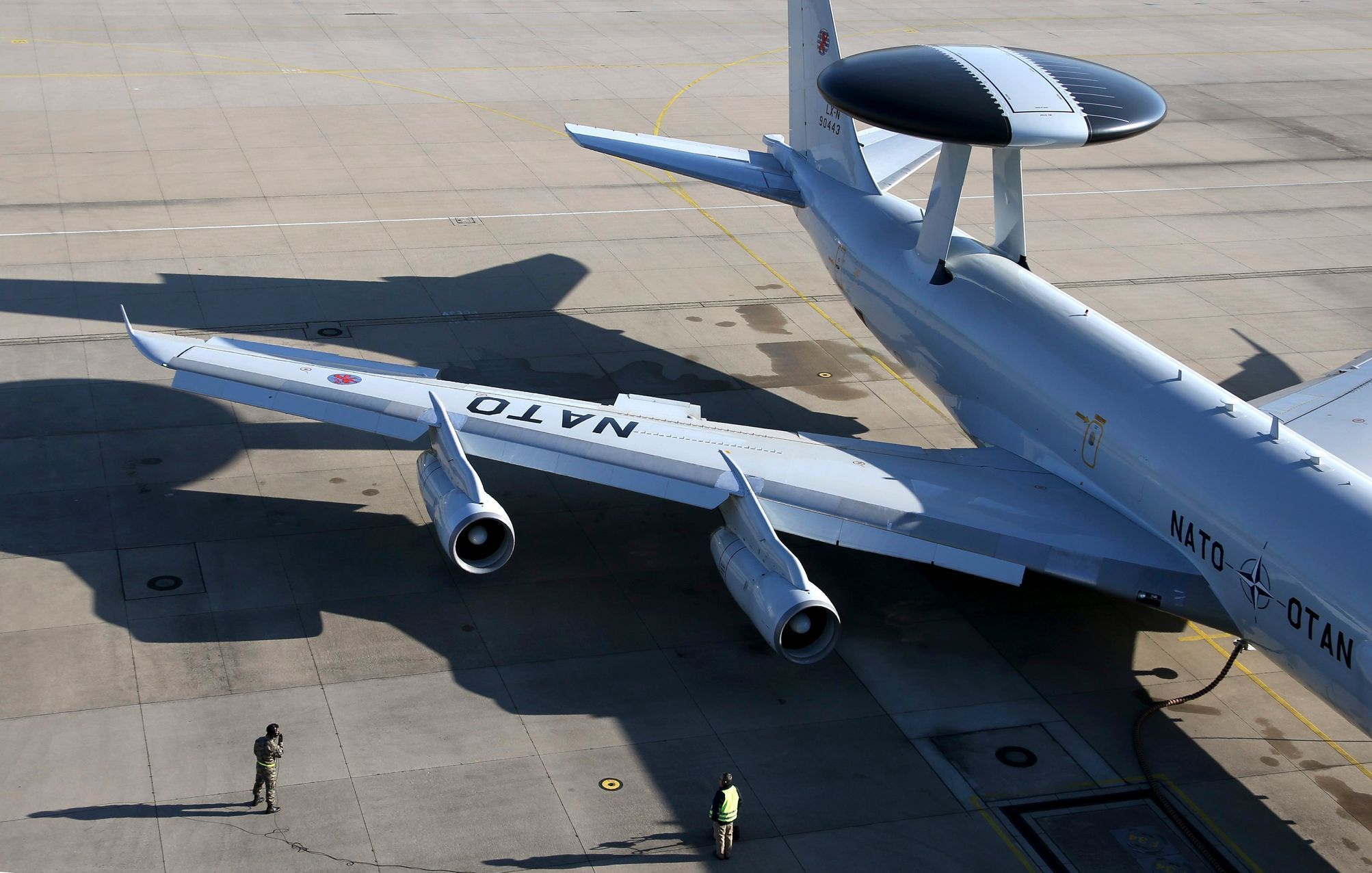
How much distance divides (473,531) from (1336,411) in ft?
60.3

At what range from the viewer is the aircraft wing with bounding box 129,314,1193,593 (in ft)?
81.3

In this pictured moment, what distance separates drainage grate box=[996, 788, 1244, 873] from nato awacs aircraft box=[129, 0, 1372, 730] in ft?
10.4

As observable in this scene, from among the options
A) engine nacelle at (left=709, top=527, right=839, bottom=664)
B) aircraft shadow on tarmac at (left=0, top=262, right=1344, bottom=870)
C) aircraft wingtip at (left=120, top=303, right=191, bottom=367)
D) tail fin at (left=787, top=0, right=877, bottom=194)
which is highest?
tail fin at (left=787, top=0, right=877, bottom=194)

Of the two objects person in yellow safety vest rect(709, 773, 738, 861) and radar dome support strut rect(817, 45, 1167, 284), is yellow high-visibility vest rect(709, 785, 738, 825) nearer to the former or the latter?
person in yellow safety vest rect(709, 773, 738, 861)

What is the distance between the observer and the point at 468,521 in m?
24.3

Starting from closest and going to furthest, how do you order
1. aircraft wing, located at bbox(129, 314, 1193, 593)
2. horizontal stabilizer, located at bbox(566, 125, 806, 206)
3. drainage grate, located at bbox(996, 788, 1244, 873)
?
drainage grate, located at bbox(996, 788, 1244, 873)
aircraft wing, located at bbox(129, 314, 1193, 593)
horizontal stabilizer, located at bbox(566, 125, 806, 206)

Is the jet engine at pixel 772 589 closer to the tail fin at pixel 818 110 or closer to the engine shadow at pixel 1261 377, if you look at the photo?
the tail fin at pixel 818 110

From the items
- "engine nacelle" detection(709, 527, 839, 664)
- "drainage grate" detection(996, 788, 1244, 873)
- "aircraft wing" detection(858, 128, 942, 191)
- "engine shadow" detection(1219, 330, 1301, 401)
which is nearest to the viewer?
"drainage grate" detection(996, 788, 1244, 873)

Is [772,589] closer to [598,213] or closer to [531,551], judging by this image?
[531,551]

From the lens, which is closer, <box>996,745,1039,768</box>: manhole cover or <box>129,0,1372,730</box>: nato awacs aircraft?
<box>129,0,1372,730</box>: nato awacs aircraft

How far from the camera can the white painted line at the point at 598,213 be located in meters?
42.0

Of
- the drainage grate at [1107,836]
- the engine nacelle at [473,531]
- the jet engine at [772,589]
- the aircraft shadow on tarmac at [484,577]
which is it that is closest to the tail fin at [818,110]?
the aircraft shadow on tarmac at [484,577]

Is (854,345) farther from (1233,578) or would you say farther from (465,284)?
(1233,578)

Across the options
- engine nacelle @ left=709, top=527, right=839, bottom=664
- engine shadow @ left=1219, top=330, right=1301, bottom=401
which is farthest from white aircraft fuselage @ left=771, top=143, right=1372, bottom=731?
engine shadow @ left=1219, top=330, right=1301, bottom=401
